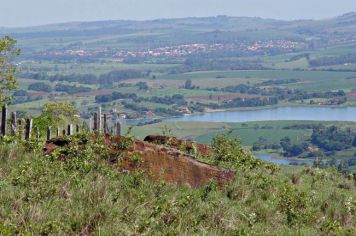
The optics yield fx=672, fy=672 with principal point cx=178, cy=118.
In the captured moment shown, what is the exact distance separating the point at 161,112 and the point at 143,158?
128724 millimetres

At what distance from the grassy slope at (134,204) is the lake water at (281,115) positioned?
119 meters

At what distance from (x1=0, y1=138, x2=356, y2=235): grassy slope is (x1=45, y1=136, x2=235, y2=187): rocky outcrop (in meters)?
0.44

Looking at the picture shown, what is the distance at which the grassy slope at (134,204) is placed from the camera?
738cm

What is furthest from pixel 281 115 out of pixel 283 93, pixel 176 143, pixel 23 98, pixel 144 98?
pixel 176 143

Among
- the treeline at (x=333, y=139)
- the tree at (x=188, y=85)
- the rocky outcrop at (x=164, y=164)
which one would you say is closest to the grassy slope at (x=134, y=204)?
the rocky outcrop at (x=164, y=164)

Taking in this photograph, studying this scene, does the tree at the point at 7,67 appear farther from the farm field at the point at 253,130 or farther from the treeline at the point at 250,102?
the treeline at the point at 250,102

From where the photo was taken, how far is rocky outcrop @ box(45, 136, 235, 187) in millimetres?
10984

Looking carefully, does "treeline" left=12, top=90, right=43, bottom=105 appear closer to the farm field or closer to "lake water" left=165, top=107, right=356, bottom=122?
"lake water" left=165, top=107, right=356, bottom=122

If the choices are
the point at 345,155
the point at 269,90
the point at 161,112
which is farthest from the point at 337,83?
the point at 345,155

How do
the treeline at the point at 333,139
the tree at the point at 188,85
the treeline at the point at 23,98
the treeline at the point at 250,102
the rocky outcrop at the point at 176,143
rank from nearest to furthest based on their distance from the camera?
the rocky outcrop at the point at 176,143, the treeline at the point at 333,139, the treeline at the point at 23,98, the treeline at the point at 250,102, the tree at the point at 188,85

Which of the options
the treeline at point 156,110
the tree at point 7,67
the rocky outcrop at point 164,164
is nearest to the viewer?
the rocky outcrop at point 164,164

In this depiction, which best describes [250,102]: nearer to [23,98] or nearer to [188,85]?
[188,85]

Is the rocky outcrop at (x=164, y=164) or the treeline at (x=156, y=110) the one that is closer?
the rocky outcrop at (x=164, y=164)

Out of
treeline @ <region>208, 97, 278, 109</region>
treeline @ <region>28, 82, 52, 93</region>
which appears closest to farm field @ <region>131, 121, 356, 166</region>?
treeline @ <region>208, 97, 278, 109</region>
